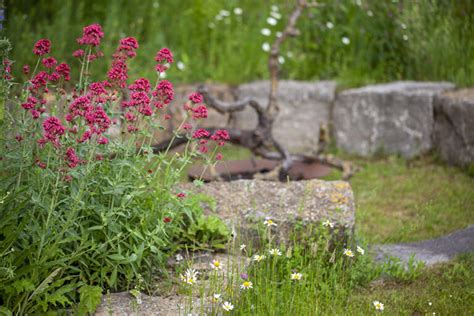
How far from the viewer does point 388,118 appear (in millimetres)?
6926

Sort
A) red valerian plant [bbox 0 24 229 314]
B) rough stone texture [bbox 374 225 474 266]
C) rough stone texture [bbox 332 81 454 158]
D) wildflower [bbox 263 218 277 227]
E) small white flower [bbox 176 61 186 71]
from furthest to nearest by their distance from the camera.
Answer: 1. small white flower [bbox 176 61 186 71]
2. rough stone texture [bbox 332 81 454 158]
3. rough stone texture [bbox 374 225 474 266]
4. wildflower [bbox 263 218 277 227]
5. red valerian plant [bbox 0 24 229 314]

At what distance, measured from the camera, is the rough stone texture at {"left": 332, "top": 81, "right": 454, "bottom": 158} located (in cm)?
679

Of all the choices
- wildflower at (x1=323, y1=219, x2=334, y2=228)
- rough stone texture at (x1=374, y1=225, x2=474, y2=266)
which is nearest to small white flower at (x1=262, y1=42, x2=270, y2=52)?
rough stone texture at (x1=374, y1=225, x2=474, y2=266)

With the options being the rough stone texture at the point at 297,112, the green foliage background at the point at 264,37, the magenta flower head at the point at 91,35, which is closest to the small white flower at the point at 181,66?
the green foliage background at the point at 264,37

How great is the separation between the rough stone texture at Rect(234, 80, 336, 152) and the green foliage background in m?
0.37

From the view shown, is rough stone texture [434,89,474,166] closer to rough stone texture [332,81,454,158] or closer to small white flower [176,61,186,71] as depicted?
rough stone texture [332,81,454,158]

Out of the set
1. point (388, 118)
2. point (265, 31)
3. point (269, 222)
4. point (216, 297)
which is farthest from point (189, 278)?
point (265, 31)

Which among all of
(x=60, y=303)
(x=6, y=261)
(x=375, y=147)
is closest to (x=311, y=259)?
(x=60, y=303)

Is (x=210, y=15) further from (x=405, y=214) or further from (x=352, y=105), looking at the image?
(x=405, y=214)

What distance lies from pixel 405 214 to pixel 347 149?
1.83m

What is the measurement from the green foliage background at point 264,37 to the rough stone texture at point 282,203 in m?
3.13

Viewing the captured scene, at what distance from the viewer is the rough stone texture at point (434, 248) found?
14.0ft

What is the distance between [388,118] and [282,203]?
308 centimetres

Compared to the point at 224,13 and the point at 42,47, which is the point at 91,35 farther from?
the point at 224,13
